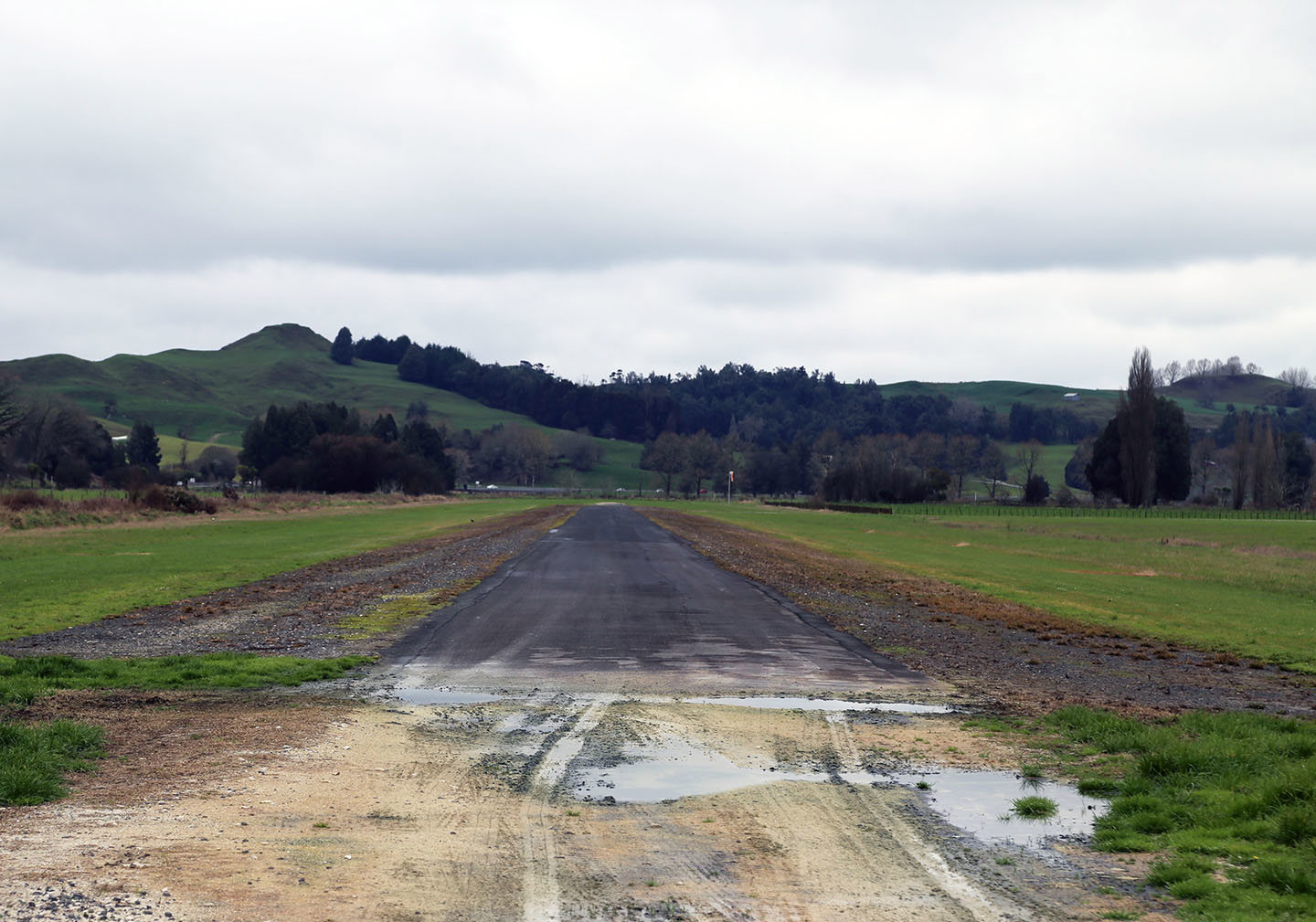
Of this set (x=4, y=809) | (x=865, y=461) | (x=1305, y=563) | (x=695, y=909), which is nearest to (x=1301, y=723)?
(x=695, y=909)

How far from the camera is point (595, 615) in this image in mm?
22125

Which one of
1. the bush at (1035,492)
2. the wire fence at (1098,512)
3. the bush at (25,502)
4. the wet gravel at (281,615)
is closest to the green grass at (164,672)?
the wet gravel at (281,615)

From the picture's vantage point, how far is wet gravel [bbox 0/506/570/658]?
649 inches

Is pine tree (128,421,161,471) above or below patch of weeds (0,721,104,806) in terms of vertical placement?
above

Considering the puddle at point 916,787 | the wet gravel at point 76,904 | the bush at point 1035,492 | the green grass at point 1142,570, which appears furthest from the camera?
the bush at point 1035,492

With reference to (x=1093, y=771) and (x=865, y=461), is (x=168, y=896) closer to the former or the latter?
(x=1093, y=771)

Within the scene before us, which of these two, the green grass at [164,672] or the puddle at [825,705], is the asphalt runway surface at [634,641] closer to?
the puddle at [825,705]

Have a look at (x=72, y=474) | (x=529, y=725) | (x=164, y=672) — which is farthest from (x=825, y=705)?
(x=72, y=474)

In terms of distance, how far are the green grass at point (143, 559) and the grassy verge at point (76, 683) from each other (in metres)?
4.44

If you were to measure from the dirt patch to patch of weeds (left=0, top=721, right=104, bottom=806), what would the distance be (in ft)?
32.9

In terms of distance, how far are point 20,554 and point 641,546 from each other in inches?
912

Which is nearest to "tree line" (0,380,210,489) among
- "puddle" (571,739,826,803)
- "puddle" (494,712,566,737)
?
"puddle" (494,712,566,737)

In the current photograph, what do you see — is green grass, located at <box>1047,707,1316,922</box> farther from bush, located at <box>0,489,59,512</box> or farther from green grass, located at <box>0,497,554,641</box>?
bush, located at <box>0,489,59,512</box>

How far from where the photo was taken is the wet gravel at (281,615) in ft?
54.1
